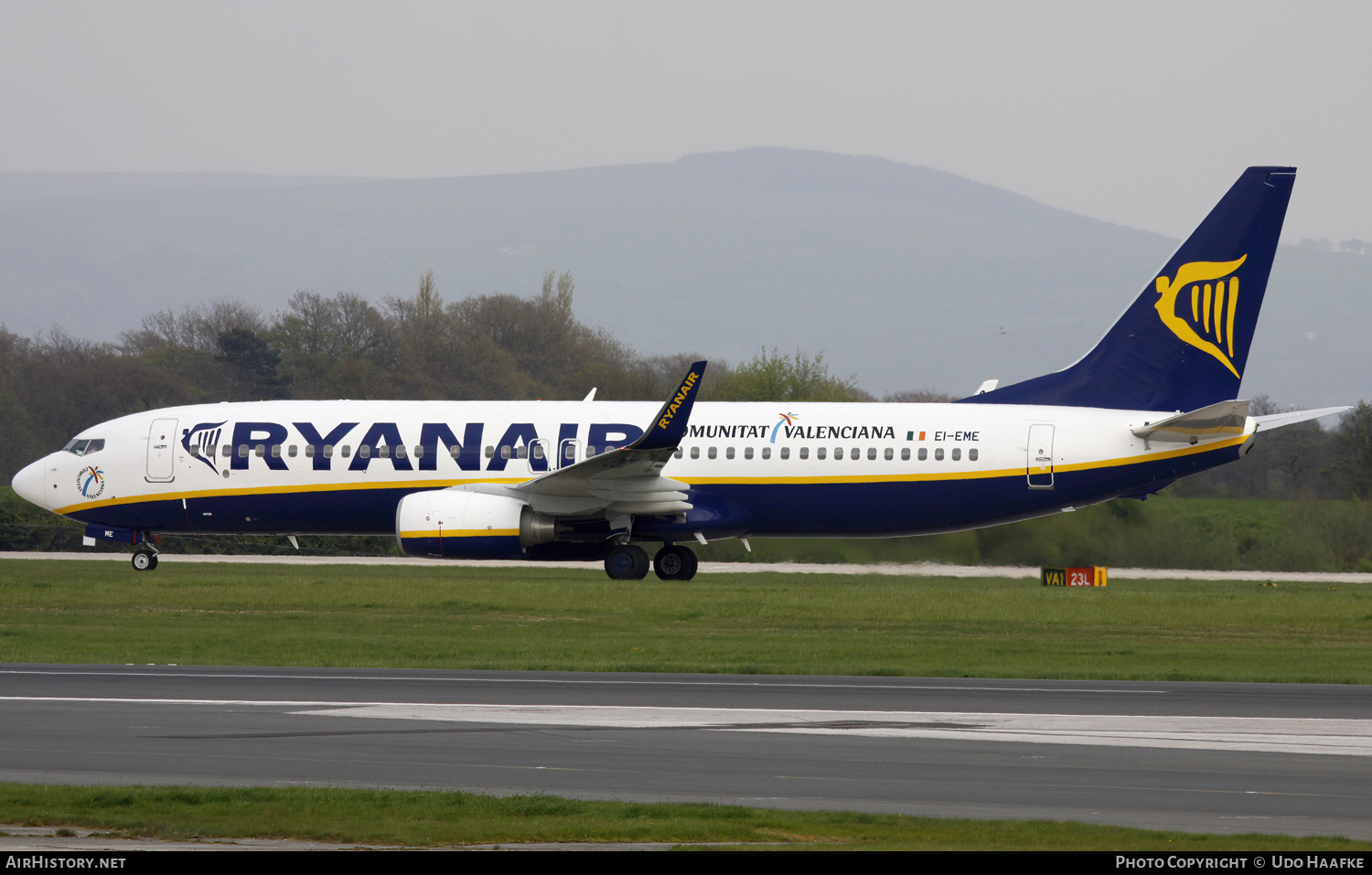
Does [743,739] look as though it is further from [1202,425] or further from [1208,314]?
[1208,314]

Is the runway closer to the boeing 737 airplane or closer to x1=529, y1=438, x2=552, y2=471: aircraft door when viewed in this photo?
the boeing 737 airplane

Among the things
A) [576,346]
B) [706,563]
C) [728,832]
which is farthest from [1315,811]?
[576,346]

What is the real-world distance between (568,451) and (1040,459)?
965 centimetres

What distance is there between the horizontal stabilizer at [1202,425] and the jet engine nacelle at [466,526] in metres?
12.2

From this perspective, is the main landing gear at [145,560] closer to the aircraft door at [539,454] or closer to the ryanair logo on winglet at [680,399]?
the aircraft door at [539,454]

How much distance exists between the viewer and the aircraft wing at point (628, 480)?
29.0m

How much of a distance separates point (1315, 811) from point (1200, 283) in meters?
22.5

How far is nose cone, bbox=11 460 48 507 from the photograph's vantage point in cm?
3438

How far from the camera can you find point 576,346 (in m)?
97.6

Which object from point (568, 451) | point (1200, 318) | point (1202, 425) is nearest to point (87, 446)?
point (568, 451)

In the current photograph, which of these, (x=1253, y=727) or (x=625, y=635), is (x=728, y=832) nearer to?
(x=1253, y=727)

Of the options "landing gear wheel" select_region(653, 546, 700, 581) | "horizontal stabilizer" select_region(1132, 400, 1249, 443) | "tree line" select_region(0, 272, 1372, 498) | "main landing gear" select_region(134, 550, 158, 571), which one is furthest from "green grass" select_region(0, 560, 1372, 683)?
"tree line" select_region(0, 272, 1372, 498)

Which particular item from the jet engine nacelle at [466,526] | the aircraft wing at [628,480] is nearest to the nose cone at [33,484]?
the jet engine nacelle at [466,526]

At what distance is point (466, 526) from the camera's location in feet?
98.3
